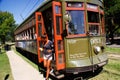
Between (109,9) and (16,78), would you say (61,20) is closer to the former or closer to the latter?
(16,78)

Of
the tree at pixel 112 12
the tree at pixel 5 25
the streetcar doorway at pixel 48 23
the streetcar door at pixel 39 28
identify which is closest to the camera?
the streetcar doorway at pixel 48 23

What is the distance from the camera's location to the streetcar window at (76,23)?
8.10m

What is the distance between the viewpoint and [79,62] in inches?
315

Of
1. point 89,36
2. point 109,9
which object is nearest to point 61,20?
point 89,36

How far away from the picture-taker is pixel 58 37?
813 centimetres

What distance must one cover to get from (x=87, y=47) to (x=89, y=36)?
447mm

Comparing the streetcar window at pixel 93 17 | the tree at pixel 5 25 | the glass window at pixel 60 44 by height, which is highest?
the tree at pixel 5 25

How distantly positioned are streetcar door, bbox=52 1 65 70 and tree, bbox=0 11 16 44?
161ft

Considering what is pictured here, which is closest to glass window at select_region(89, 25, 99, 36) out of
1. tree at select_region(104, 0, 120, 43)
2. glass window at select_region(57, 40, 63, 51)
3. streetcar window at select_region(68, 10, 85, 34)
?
streetcar window at select_region(68, 10, 85, 34)

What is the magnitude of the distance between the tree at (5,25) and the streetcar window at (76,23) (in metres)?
49.3

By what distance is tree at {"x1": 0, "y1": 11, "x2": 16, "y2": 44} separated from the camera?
55.8 metres

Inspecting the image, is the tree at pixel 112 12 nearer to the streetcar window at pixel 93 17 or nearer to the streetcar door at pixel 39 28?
the streetcar door at pixel 39 28

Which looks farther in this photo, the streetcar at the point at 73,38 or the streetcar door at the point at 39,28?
the streetcar door at the point at 39,28

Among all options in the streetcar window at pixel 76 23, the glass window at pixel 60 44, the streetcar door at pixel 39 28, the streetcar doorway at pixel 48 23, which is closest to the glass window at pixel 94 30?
the streetcar window at pixel 76 23
